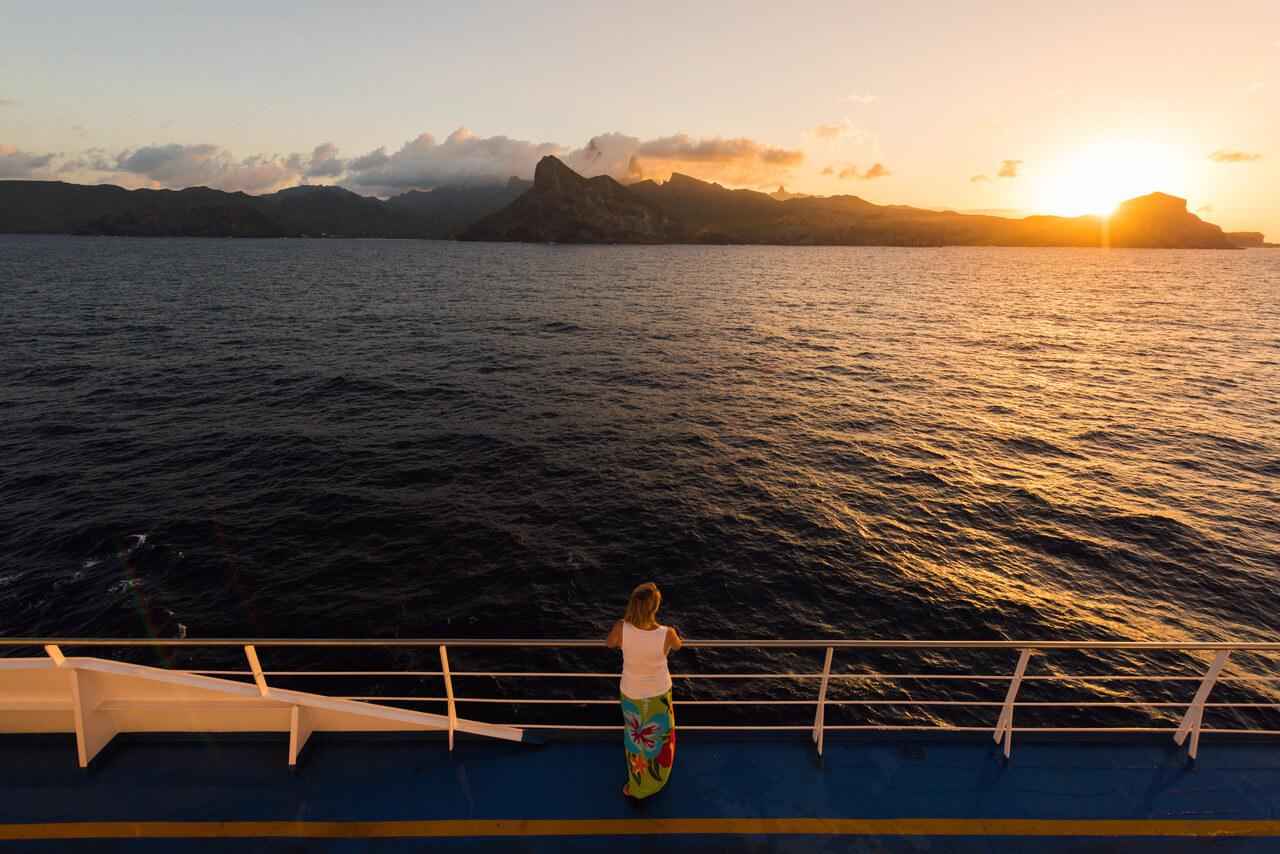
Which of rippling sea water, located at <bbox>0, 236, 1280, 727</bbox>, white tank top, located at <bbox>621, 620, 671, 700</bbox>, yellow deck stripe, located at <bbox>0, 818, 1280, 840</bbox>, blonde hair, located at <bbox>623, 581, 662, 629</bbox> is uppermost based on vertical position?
blonde hair, located at <bbox>623, 581, 662, 629</bbox>

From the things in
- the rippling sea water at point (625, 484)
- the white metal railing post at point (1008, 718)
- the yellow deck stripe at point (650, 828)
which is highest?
the white metal railing post at point (1008, 718)

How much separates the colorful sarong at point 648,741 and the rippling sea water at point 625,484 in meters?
10.6

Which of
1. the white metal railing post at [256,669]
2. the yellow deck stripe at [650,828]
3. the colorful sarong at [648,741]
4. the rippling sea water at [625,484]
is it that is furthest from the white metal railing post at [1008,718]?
the rippling sea water at [625,484]

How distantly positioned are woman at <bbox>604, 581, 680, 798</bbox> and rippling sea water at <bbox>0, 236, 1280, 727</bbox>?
10.7 meters

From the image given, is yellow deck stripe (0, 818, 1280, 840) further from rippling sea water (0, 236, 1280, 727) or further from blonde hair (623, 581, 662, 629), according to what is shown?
rippling sea water (0, 236, 1280, 727)

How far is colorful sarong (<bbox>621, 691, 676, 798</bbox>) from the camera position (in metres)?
5.94

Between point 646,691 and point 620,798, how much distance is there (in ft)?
5.40

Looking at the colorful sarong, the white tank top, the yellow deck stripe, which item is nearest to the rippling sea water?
the yellow deck stripe

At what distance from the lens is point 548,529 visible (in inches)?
848

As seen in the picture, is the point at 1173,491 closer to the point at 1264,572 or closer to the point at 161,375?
the point at 1264,572

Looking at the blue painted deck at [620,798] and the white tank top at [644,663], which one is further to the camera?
the blue painted deck at [620,798]

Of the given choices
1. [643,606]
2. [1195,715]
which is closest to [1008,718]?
[1195,715]

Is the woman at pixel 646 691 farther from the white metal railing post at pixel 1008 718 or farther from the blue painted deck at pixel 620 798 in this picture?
the white metal railing post at pixel 1008 718

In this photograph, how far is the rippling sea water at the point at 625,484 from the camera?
17.6 m
